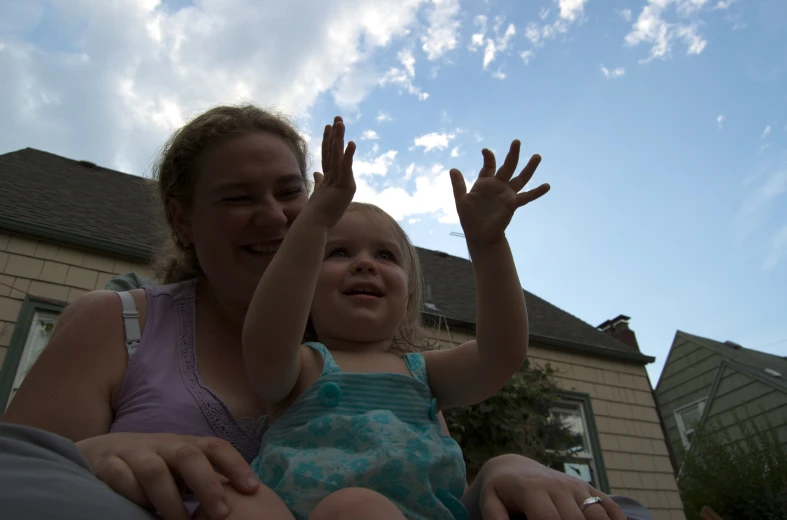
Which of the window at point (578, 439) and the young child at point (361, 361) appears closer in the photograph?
the young child at point (361, 361)

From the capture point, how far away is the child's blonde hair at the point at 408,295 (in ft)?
5.41

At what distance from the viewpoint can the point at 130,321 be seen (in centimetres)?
145

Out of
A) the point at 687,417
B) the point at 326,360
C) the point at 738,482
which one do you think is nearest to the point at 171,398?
the point at 326,360

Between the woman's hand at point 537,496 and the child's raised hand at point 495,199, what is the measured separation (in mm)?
518

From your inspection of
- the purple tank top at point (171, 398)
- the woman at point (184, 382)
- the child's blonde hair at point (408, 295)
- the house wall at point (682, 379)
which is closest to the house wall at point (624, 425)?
the child's blonde hair at point (408, 295)

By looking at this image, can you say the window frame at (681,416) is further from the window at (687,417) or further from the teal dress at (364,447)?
the teal dress at (364,447)

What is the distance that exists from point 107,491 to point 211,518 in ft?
0.59

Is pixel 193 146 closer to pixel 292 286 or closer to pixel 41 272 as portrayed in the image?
pixel 292 286

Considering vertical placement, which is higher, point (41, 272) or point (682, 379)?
point (682, 379)

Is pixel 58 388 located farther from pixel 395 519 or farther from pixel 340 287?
pixel 395 519

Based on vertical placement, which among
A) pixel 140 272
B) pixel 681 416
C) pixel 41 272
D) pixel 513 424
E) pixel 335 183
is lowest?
pixel 335 183

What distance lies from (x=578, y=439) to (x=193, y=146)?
7406 millimetres

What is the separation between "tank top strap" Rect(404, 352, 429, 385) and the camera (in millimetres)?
1399

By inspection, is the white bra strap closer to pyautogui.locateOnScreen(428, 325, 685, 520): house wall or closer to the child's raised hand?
the child's raised hand
